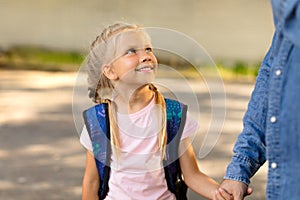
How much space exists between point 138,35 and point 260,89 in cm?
57

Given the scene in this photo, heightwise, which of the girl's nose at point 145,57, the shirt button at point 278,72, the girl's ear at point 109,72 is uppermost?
the shirt button at point 278,72

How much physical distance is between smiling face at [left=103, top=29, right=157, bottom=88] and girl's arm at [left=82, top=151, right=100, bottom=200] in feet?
1.03

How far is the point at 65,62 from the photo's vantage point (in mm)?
6777

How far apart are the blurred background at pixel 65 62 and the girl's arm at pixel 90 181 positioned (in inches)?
56.8

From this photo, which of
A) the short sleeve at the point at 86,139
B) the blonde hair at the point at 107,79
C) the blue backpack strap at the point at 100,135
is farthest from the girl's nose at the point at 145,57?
the short sleeve at the point at 86,139

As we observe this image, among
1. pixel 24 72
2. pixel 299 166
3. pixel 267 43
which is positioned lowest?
pixel 24 72

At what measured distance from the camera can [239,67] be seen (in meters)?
6.58

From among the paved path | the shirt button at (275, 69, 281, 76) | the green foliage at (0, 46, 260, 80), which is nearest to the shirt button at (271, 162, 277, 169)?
the shirt button at (275, 69, 281, 76)

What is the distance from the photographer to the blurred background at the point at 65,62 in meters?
4.28

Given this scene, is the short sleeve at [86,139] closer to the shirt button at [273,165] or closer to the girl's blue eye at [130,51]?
the girl's blue eye at [130,51]

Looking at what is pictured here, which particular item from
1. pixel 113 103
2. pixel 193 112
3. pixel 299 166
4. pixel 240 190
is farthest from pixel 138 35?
pixel 299 166

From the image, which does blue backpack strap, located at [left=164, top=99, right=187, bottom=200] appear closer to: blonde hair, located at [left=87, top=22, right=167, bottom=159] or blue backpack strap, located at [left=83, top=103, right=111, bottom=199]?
blonde hair, located at [left=87, top=22, right=167, bottom=159]

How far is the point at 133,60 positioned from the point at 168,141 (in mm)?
302

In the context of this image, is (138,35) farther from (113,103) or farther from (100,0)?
(100,0)
